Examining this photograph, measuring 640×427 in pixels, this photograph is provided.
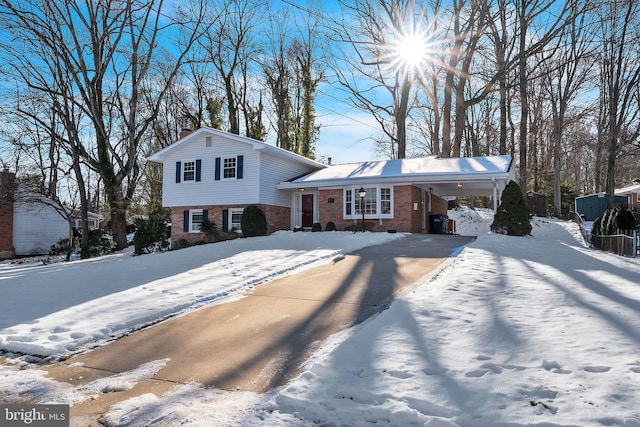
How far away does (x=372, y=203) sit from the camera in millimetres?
18031

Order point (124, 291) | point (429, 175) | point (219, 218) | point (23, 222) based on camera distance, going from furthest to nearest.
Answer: point (23, 222)
point (219, 218)
point (429, 175)
point (124, 291)

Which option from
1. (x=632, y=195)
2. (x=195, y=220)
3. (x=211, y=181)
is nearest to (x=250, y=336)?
(x=211, y=181)

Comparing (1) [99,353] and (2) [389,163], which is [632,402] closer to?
(1) [99,353]

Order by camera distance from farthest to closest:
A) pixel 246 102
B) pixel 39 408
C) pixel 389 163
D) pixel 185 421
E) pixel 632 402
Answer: pixel 246 102
pixel 389 163
pixel 39 408
pixel 185 421
pixel 632 402

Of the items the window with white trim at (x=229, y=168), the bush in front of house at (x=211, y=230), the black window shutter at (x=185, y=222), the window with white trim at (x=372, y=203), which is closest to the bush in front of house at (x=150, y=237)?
the black window shutter at (x=185, y=222)

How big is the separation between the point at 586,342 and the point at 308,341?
2712 mm

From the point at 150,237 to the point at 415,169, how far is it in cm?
1275

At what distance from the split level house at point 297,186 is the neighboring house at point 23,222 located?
9848mm

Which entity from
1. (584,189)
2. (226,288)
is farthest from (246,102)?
(584,189)

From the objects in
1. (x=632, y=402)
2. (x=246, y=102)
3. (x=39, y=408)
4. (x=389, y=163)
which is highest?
(x=246, y=102)

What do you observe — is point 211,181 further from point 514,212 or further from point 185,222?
point 514,212

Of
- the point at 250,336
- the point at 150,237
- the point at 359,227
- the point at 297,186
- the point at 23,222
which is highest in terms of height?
the point at 297,186

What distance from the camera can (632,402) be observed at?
2.69m

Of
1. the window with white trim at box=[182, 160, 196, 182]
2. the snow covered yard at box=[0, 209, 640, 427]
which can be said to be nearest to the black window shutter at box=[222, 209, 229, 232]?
the window with white trim at box=[182, 160, 196, 182]
